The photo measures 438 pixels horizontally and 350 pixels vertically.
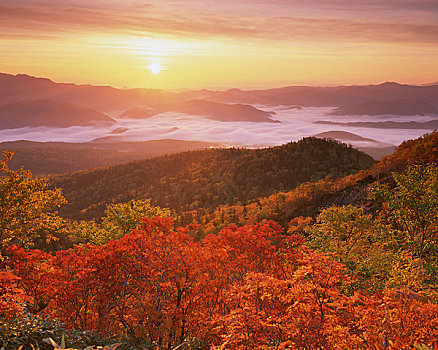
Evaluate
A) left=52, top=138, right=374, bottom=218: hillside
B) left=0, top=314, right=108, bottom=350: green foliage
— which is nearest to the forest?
left=0, top=314, right=108, bottom=350: green foliage

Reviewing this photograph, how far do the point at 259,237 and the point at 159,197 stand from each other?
105 meters

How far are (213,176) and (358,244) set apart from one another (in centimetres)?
10044

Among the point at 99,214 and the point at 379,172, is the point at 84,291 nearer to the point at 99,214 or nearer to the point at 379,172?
the point at 379,172

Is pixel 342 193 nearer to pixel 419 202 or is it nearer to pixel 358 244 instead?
pixel 358 244

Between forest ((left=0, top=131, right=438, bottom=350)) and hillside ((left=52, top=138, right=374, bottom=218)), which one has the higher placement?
→ forest ((left=0, top=131, right=438, bottom=350))

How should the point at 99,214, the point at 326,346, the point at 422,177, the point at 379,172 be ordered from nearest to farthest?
the point at 326,346
the point at 422,177
the point at 379,172
the point at 99,214

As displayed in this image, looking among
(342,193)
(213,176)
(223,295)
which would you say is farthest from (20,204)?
(213,176)

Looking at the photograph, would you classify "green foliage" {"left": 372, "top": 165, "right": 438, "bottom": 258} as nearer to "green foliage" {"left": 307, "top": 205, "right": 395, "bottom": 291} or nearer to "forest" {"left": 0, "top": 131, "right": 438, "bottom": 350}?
"forest" {"left": 0, "top": 131, "right": 438, "bottom": 350}

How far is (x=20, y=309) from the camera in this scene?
11.6 meters

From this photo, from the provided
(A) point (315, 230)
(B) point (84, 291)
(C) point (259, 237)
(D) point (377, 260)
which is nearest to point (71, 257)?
(B) point (84, 291)

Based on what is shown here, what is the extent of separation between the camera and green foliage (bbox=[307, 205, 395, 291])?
1558cm

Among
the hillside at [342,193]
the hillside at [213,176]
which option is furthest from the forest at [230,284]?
the hillside at [213,176]

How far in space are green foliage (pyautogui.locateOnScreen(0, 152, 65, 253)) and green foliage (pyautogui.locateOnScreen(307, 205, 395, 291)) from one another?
736 inches

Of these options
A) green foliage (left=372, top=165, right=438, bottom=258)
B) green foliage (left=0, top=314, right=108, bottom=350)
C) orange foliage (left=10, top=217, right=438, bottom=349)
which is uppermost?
green foliage (left=372, top=165, right=438, bottom=258)
